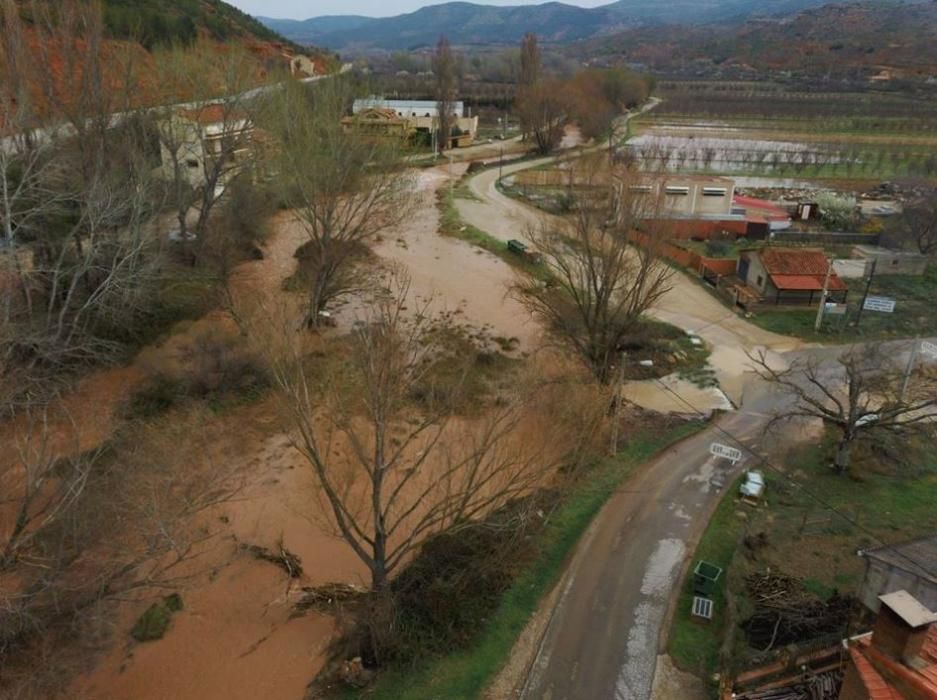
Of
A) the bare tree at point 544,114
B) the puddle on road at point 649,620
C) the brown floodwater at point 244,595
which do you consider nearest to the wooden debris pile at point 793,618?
the puddle on road at point 649,620

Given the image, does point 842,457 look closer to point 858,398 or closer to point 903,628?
point 858,398

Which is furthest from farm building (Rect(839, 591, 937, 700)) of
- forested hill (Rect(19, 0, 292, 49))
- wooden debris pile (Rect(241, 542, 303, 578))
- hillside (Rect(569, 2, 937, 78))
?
hillside (Rect(569, 2, 937, 78))

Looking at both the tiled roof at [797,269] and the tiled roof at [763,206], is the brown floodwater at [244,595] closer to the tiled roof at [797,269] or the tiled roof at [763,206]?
the tiled roof at [797,269]

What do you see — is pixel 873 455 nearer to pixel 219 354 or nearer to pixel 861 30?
pixel 219 354

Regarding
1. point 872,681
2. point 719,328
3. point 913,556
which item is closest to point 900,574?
point 913,556

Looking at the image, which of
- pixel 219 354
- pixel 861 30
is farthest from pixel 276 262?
pixel 861 30
